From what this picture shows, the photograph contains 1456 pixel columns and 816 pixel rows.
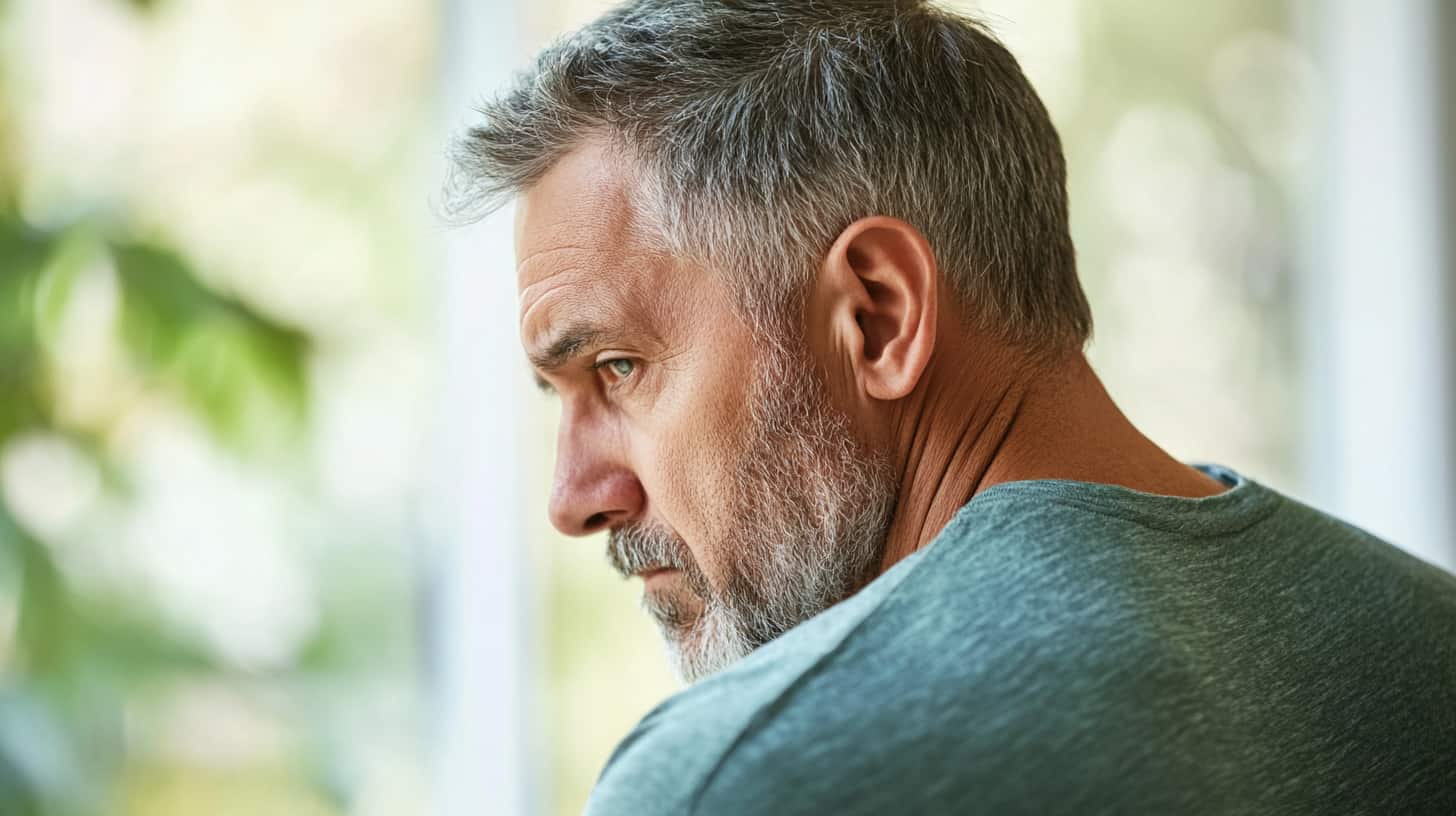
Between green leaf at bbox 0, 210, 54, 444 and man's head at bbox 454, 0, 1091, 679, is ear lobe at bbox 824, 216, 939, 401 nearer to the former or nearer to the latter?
man's head at bbox 454, 0, 1091, 679

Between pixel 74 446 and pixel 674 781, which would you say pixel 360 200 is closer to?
pixel 74 446

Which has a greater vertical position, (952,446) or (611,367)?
(611,367)

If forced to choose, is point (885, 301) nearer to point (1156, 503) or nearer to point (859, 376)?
point (859, 376)

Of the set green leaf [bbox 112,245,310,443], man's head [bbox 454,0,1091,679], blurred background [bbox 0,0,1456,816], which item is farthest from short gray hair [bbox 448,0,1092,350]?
green leaf [bbox 112,245,310,443]

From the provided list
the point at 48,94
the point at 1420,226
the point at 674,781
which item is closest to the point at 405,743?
the point at 48,94

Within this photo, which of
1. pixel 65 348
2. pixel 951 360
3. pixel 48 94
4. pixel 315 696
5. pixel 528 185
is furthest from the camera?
pixel 315 696

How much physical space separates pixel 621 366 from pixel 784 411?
14 centimetres

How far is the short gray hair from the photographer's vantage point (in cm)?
101

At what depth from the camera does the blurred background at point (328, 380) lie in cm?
143

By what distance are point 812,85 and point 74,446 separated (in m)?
0.94

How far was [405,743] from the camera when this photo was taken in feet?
6.67

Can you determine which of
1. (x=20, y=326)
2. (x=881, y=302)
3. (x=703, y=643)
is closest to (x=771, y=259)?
(x=881, y=302)

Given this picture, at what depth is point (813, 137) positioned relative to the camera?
1.02 m

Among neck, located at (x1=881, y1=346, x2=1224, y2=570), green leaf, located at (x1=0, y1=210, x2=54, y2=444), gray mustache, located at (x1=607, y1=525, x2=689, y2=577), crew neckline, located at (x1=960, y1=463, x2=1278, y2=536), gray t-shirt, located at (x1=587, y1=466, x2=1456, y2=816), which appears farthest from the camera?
green leaf, located at (x1=0, y1=210, x2=54, y2=444)
